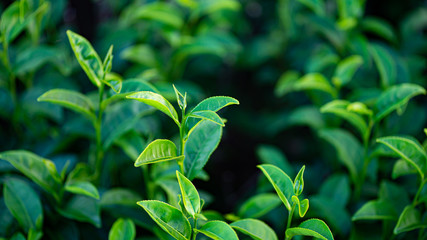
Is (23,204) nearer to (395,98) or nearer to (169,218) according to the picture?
(169,218)

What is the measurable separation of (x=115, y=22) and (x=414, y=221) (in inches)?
46.8

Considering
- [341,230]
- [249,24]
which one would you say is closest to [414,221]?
[341,230]

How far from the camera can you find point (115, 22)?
1.51 m

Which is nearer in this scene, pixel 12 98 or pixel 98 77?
pixel 98 77

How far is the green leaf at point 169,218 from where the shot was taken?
68cm

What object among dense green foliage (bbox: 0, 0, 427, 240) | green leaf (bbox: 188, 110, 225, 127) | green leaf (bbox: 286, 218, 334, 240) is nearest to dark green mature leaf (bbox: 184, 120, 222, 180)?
dense green foliage (bbox: 0, 0, 427, 240)

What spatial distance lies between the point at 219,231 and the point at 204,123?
254 millimetres

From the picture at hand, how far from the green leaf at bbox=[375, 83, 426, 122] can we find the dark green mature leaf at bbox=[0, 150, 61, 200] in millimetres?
739

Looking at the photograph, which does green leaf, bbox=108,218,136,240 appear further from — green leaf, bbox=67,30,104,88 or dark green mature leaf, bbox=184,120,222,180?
green leaf, bbox=67,30,104,88

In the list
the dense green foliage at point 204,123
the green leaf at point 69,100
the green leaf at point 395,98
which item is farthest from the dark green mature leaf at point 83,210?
the green leaf at point 395,98

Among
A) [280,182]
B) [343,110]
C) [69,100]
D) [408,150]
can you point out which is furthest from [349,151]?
[69,100]

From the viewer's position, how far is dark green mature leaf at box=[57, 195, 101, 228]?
871 mm

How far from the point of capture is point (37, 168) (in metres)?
0.87

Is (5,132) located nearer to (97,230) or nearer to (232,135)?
(97,230)
